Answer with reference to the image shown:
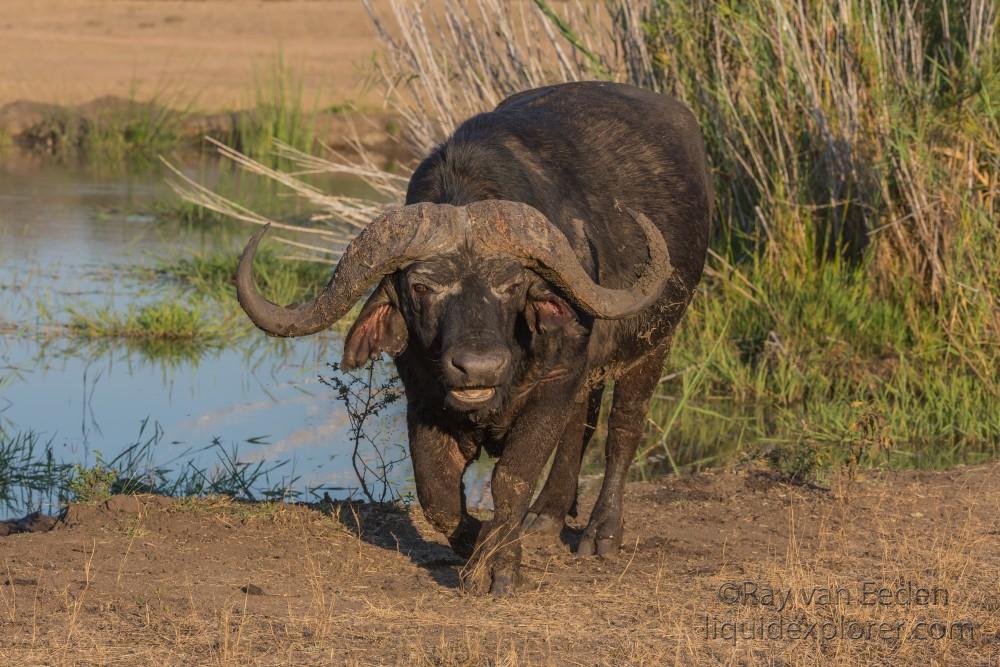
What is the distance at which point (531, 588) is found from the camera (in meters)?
5.34

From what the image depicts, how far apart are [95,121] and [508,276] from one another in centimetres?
1620

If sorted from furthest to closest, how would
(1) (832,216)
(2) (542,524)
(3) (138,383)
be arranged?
(1) (832,216) → (3) (138,383) → (2) (542,524)

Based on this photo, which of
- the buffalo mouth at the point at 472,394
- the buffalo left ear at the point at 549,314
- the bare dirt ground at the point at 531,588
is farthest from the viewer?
the buffalo left ear at the point at 549,314

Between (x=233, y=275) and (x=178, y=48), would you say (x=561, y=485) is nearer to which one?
(x=233, y=275)

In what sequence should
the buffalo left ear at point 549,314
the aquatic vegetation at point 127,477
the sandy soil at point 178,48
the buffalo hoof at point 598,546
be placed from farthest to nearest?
the sandy soil at point 178,48
the aquatic vegetation at point 127,477
the buffalo hoof at point 598,546
the buffalo left ear at point 549,314

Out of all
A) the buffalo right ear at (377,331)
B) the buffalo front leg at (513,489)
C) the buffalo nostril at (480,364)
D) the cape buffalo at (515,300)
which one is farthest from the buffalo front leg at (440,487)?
the buffalo nostril at (480,364)

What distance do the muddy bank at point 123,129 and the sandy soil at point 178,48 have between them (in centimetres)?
41

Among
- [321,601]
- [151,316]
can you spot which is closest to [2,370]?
[151,316]

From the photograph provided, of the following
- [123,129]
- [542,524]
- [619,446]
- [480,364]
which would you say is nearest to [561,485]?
[542,524]

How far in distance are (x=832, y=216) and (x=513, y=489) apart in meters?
4.52

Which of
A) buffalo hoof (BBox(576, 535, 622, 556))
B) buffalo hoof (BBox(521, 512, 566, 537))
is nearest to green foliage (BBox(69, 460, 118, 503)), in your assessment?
buffalo hoof (BBox(521, 512, 566, 537))

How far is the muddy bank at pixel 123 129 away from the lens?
20.0 meters

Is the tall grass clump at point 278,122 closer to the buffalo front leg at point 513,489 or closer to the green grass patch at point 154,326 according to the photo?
the green grass patch at point 154,326

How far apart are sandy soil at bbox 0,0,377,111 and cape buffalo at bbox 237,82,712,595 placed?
1164cm
